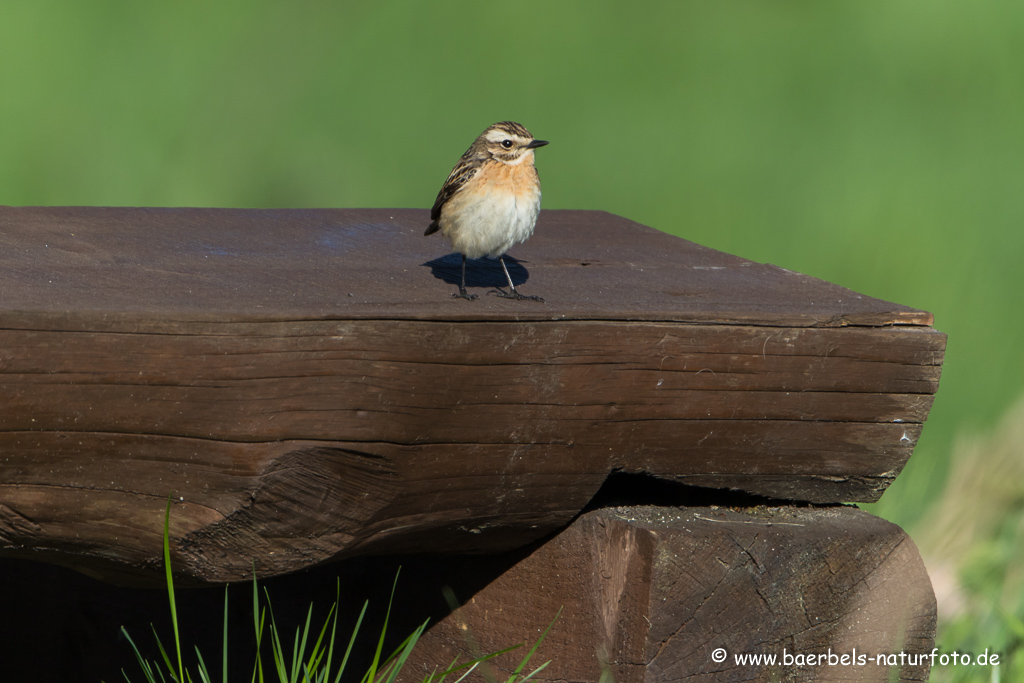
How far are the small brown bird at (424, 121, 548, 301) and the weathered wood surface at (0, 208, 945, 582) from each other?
13.2 inches

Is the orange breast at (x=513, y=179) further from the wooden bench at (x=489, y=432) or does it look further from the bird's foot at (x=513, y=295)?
the bird's foot at (x=513, y=295)

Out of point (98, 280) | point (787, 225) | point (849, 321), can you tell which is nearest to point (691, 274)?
point (849, 321)

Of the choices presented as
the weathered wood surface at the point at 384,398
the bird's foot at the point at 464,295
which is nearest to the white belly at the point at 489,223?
the weathered wood surface at the point at 384,398

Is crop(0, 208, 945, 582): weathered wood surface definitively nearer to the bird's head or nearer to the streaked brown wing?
the streaked brown wing

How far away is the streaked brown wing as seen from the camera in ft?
11.1

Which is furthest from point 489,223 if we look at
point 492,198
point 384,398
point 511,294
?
point 384,398

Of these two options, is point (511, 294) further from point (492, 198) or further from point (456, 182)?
point (456, 182)

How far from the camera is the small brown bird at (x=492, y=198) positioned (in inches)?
122

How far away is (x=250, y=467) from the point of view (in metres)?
1.90

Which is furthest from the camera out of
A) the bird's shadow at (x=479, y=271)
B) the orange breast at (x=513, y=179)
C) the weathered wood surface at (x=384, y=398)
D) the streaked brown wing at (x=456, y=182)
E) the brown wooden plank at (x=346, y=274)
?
the streaked brown wing at (x=456, y=182)

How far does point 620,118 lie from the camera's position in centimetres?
659

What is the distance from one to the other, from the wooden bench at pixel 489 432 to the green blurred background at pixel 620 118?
2.74m

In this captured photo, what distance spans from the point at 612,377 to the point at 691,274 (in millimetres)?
725

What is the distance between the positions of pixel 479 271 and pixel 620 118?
3.92 metres
